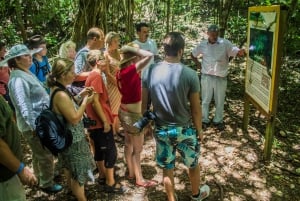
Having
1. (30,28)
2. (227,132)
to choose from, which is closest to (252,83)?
(227,132)

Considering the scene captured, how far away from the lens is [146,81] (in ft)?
11.1

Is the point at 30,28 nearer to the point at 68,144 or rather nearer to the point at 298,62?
the point at 298,62

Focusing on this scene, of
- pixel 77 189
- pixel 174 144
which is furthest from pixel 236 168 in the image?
pixel 77 189

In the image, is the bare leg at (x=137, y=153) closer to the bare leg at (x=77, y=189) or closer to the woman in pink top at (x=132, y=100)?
the woman in pink top at (x=132, y=100)

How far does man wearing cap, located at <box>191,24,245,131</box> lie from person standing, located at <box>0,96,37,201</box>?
407cm

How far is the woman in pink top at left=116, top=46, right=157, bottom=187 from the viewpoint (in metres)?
3.72

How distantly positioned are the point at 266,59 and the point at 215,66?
49.4 inches

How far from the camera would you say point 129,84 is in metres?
3.82

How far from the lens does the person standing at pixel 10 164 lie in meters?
2.22

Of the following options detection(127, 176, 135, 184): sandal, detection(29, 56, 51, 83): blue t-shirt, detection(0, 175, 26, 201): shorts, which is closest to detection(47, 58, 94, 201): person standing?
detection(0, 175, 26, 201): shorts

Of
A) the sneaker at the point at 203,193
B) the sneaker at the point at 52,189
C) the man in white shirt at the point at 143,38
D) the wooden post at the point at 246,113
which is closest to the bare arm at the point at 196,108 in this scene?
the sneaker at the point at 203,193

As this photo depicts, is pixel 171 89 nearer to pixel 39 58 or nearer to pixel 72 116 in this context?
pixel 72 116

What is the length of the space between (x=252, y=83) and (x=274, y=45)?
3.50ft

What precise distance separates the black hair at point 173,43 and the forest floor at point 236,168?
1856 millimetres
